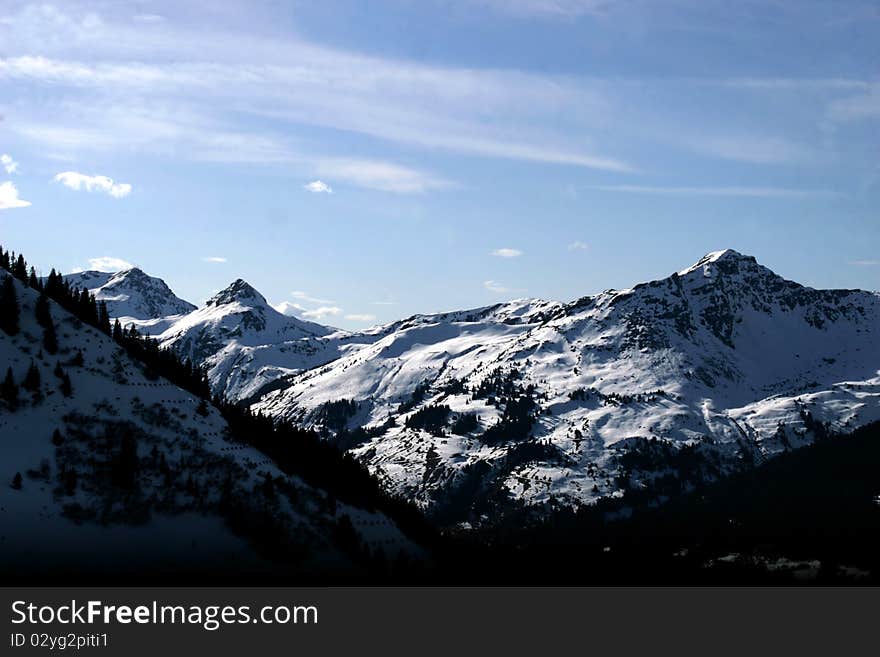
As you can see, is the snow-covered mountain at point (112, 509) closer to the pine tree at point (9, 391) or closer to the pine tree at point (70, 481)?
the pine tree at point (70, 481)

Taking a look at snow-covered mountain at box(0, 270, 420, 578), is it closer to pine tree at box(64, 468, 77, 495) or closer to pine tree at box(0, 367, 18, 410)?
pine tree at box(64, 468, 77, 495)

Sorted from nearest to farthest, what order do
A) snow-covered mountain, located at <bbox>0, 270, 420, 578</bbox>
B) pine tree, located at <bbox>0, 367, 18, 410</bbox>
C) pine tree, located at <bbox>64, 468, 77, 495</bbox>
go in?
1. snow-covered mountain, located at <bbox>0, 270, 420, 578</bbox>
2. pine tree, located at <bbox>64, 468, 77, 495</bbox>
3. pine tree, located at <bbox>0, 367, 18, 410</bbox>

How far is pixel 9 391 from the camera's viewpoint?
191 m

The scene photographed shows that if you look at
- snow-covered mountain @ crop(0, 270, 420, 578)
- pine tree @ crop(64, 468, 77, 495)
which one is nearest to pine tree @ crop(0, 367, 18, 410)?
snow-covered mountain @ crop(0, 270, 420, 578)

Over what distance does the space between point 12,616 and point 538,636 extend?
9269cm

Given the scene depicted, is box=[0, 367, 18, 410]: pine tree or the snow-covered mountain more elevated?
box=[0, 367, 18, 410]: pine tree

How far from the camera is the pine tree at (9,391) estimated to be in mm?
190375

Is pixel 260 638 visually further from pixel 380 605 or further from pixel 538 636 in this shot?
pixel 538 636

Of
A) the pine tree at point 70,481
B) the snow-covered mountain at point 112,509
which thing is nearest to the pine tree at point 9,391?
the snow-covered mountain at point 112,509

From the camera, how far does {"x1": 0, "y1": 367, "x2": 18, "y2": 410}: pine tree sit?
190 metres

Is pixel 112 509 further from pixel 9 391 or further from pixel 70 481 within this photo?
pixel 9 391

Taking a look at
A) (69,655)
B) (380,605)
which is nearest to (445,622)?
(380,605)

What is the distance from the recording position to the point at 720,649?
171250 millimetres

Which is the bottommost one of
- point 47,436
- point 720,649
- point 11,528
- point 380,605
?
point 720,649
